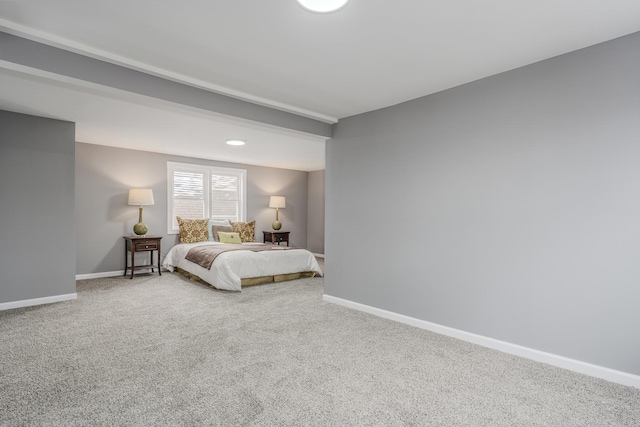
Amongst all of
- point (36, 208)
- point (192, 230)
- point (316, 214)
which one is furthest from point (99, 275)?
point (316, 214)

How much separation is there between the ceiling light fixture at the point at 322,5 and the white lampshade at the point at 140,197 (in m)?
5.13

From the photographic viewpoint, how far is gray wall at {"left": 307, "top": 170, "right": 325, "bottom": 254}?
8781 millimetres

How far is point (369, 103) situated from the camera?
3.78 metres

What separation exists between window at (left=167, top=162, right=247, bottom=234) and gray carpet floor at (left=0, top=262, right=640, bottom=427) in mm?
3343

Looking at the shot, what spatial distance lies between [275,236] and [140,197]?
3.03 m

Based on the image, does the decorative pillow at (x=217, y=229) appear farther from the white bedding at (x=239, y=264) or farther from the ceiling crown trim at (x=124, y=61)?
the ceiling crown trim at (x=124, y=61)

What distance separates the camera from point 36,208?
13.8 feet

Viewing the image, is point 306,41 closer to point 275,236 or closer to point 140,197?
point 140,197

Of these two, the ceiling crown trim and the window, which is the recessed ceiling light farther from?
the window

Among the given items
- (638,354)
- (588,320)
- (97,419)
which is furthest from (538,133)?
(97,419)

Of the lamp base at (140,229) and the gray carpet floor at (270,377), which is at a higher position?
the lamp base at (140,229)

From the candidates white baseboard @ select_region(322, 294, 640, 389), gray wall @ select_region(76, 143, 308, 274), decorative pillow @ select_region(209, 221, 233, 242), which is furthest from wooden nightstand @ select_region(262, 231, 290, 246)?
white baseboard @ select_region(322, 294, 640, 389)

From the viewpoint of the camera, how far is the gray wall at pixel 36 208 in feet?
13.2

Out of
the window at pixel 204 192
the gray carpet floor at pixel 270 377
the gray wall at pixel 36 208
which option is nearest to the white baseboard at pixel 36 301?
the gray wall at pixel 36 208
